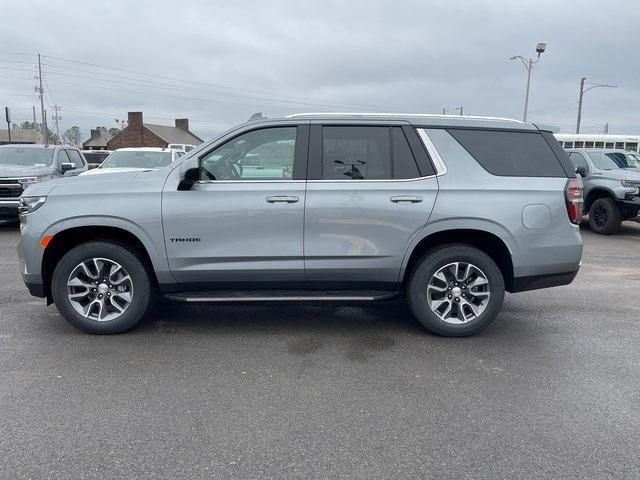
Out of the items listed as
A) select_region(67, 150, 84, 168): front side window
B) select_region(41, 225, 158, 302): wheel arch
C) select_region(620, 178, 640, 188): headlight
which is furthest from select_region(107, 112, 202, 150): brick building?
select_region(41, 225, 158, 302): wheel arch

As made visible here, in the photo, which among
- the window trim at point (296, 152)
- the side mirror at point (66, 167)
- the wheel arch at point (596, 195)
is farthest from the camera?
the wheel arch at point (596, 195)

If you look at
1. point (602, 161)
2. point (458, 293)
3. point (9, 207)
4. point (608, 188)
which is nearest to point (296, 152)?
point (458, 293)

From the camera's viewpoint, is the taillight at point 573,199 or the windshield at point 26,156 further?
the windshield at point 26,156

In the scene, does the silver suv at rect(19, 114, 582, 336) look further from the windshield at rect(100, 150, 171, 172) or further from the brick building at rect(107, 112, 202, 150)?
the brick building at rect(107, 112, 202, 150)

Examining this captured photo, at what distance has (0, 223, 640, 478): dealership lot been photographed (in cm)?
283

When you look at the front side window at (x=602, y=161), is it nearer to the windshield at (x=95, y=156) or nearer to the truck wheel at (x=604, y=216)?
the truck wheel at (x=604, y=216)

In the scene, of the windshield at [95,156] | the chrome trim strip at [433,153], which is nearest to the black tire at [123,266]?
the chrome trim strip at [433,153]

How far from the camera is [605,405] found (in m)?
3.49

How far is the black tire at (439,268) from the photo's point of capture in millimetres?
4645

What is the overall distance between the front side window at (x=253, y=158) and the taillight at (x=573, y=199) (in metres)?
2.45

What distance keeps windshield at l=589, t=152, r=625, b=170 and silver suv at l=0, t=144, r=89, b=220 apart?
1185 cm

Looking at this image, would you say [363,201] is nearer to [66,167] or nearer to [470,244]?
[470,244]

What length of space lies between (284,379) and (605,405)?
86.5 inches

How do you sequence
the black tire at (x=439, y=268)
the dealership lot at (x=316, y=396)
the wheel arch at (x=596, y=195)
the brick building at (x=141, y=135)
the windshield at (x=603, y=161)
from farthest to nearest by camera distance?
the brick building at (x=141, y=135) → the windshield at (x=603, y=161) → the wheel arch at (x=596, y=195) → the black tire at (x=439, y=268) → the dealership lot at (x=316, y=396)
